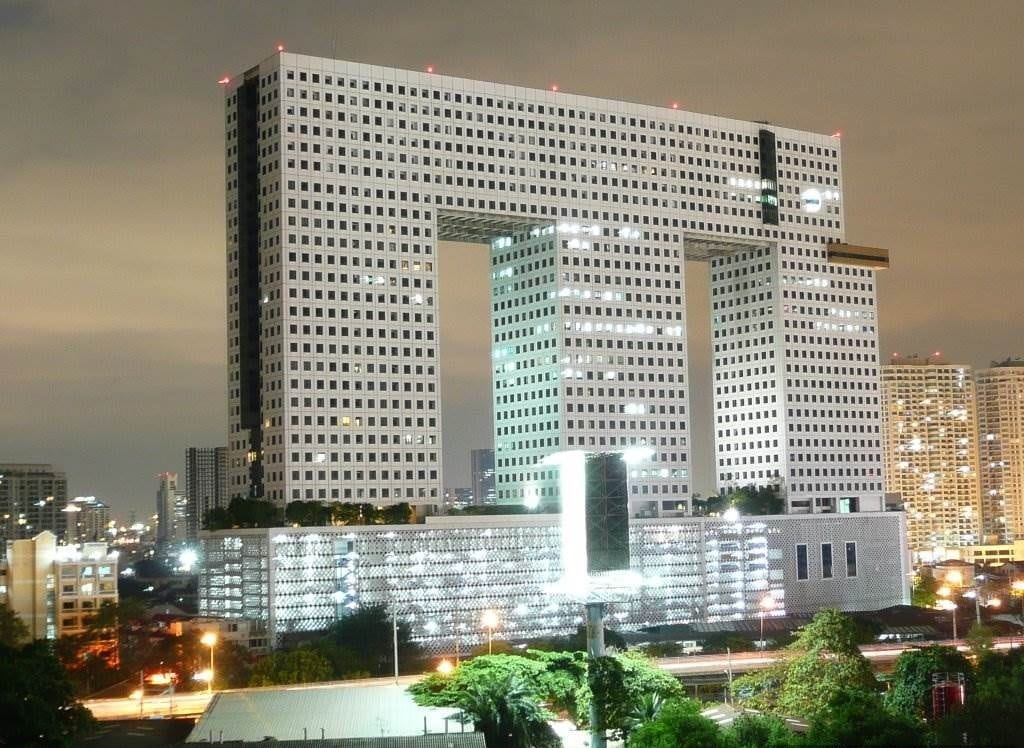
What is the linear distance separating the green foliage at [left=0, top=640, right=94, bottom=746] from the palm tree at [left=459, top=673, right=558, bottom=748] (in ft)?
72.5

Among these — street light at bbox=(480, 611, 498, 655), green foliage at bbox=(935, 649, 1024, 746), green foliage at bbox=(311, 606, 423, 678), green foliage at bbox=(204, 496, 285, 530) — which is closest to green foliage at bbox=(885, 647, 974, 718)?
green foliage at bbox=(935, 649, 1024, 746)

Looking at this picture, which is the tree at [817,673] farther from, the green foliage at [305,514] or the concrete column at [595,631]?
the green foliage at [305,514]

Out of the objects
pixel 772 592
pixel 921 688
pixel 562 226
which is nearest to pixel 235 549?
pixel 562 226

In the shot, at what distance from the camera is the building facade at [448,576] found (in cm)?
16088

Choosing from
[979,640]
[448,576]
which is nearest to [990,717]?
[979,640]

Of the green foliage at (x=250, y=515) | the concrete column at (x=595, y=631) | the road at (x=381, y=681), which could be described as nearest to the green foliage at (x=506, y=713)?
the concrete column at (x=595, y=631)

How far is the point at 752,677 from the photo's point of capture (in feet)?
334

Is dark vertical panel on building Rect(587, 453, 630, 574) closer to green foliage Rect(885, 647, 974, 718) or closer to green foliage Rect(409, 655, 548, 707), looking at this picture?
green foliage Rect(409, 655, 548, 707)

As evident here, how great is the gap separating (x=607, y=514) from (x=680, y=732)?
20267 millimetres

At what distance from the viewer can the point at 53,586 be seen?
559ft

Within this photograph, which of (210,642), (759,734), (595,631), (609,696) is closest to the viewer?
(759,734)

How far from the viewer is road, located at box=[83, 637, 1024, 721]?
111312 millimetres

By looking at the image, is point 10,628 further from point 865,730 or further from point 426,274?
point 865,730

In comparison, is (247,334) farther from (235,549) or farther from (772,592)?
(772,592)
